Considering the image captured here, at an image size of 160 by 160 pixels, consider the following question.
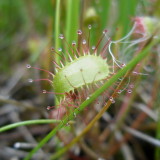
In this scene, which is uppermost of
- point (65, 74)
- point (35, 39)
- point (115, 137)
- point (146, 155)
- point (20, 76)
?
point (65, 74)

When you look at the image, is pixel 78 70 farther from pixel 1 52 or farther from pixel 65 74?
pixel 1 52

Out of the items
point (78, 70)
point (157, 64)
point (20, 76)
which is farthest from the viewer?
point (20, 76)

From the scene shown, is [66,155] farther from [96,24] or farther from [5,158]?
[96,24]

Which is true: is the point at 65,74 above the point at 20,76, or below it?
above

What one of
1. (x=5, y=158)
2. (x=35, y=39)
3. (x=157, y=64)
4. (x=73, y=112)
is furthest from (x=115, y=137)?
(x=35, y=39)

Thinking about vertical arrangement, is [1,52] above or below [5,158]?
above

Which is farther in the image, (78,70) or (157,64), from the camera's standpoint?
(157,64)

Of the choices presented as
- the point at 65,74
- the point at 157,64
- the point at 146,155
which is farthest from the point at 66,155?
the point at 65,74

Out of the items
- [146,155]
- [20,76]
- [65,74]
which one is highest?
[65,74]

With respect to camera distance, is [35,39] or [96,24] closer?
[96,24]

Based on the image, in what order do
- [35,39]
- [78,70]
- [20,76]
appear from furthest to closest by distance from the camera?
[35,39], [20,76], [78,70]
